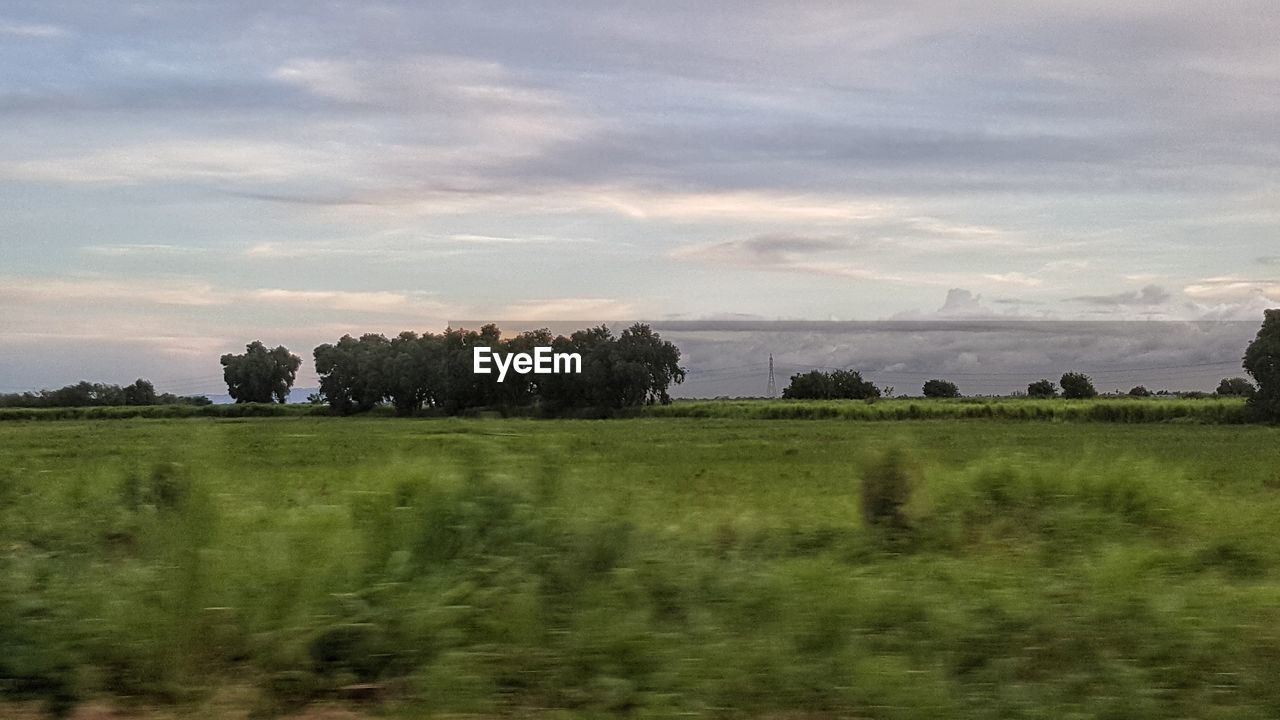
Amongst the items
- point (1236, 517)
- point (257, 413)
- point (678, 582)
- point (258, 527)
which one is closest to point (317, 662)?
point (258, 527)

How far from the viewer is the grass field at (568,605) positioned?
21.1 ft

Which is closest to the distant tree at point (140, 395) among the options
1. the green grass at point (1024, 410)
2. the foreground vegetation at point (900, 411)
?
the foreground vegetation at point (900, 411)

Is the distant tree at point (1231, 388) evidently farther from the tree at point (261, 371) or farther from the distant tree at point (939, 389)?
the tree at point (261, 371)

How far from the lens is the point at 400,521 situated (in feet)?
29.2

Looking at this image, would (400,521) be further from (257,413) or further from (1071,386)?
(1071,386)

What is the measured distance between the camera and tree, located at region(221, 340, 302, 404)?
203 ft

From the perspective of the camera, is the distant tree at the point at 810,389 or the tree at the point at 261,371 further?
the distant tree at the point at 810,389

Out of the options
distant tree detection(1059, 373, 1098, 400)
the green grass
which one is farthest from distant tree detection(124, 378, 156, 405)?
distant tree detection(1059, 373, 1098, 400)

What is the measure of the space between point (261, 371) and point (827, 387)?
51.5 metres

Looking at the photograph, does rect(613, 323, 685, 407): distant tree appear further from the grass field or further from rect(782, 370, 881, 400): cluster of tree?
the grass field

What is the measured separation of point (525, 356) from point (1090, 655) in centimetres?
6197

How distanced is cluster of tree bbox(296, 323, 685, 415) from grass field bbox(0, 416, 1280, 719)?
4474 cm

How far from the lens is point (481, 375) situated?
61.2 meters

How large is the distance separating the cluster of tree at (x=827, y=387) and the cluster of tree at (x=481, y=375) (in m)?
19.5
